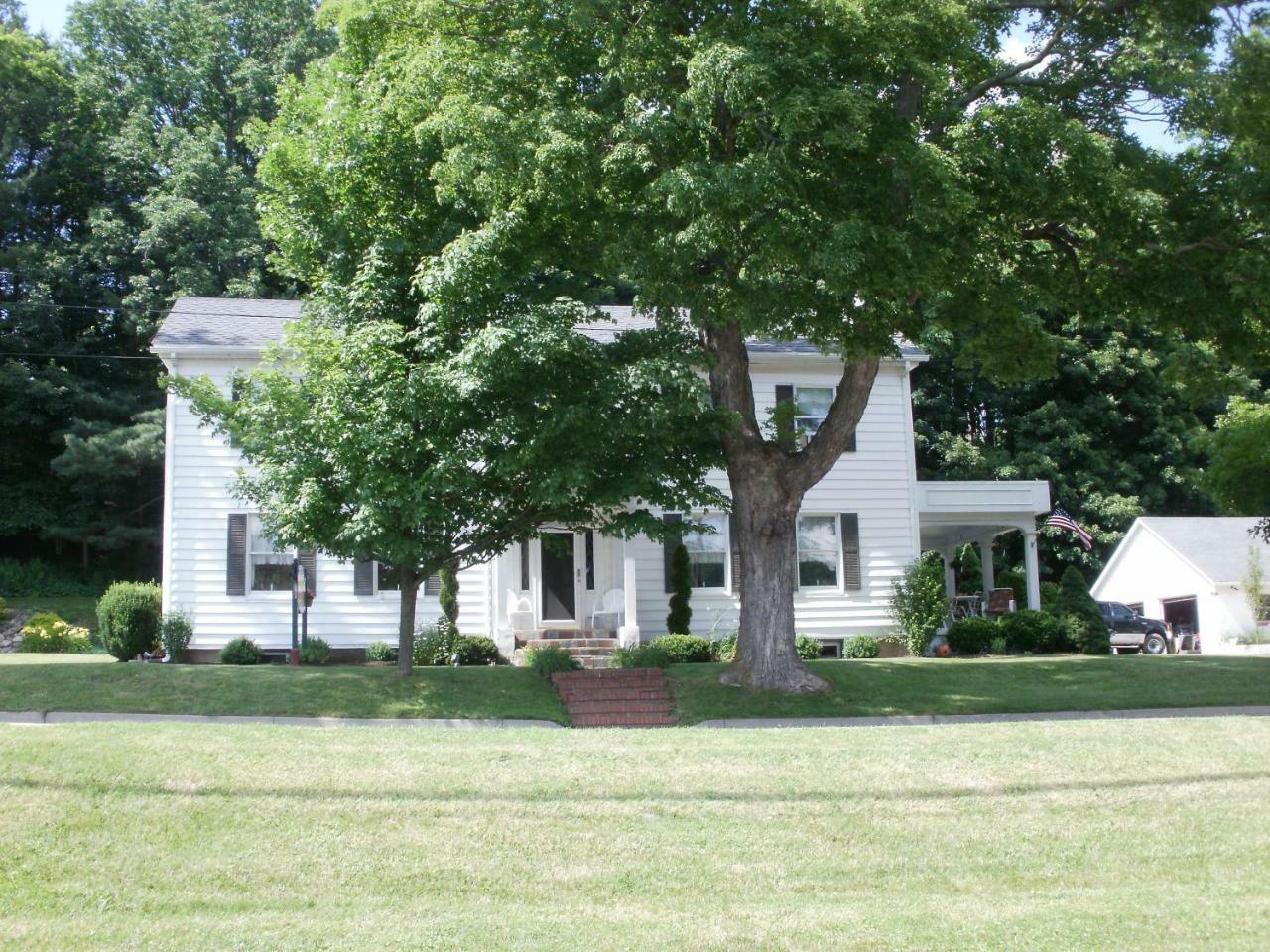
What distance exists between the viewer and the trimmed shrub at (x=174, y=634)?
869 inches

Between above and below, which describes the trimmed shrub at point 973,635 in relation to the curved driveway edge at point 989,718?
above

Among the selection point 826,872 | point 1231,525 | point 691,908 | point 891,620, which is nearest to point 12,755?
point 691,908

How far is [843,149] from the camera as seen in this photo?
46.5ft

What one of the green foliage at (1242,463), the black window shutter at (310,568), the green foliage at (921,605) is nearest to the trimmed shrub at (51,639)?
the black window shutter at (310,568)

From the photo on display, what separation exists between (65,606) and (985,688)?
26392 mm

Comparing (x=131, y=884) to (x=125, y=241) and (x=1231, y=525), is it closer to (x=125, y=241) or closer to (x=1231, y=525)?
(x=125, y=241)

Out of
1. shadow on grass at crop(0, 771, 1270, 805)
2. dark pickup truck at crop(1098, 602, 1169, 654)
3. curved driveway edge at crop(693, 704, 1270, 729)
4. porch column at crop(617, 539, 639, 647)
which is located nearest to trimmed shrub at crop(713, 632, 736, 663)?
porch column at crop(617, 539, 639, 647)

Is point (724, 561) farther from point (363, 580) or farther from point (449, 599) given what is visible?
→ point (363, 580)

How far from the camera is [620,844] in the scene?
321 inches

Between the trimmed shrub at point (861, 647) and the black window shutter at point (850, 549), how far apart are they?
125 cm

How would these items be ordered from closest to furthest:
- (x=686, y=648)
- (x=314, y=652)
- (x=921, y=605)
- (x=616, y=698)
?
(x=616, y=698), (x=314, y=652), (x=686, y=648), (x=921, y=605)

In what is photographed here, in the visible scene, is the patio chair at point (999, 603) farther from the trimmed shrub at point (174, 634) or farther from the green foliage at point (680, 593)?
the trimmed shrub at point (174, 634)

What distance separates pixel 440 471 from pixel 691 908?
8.63 metres

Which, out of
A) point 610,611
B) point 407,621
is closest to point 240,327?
point 610,611
